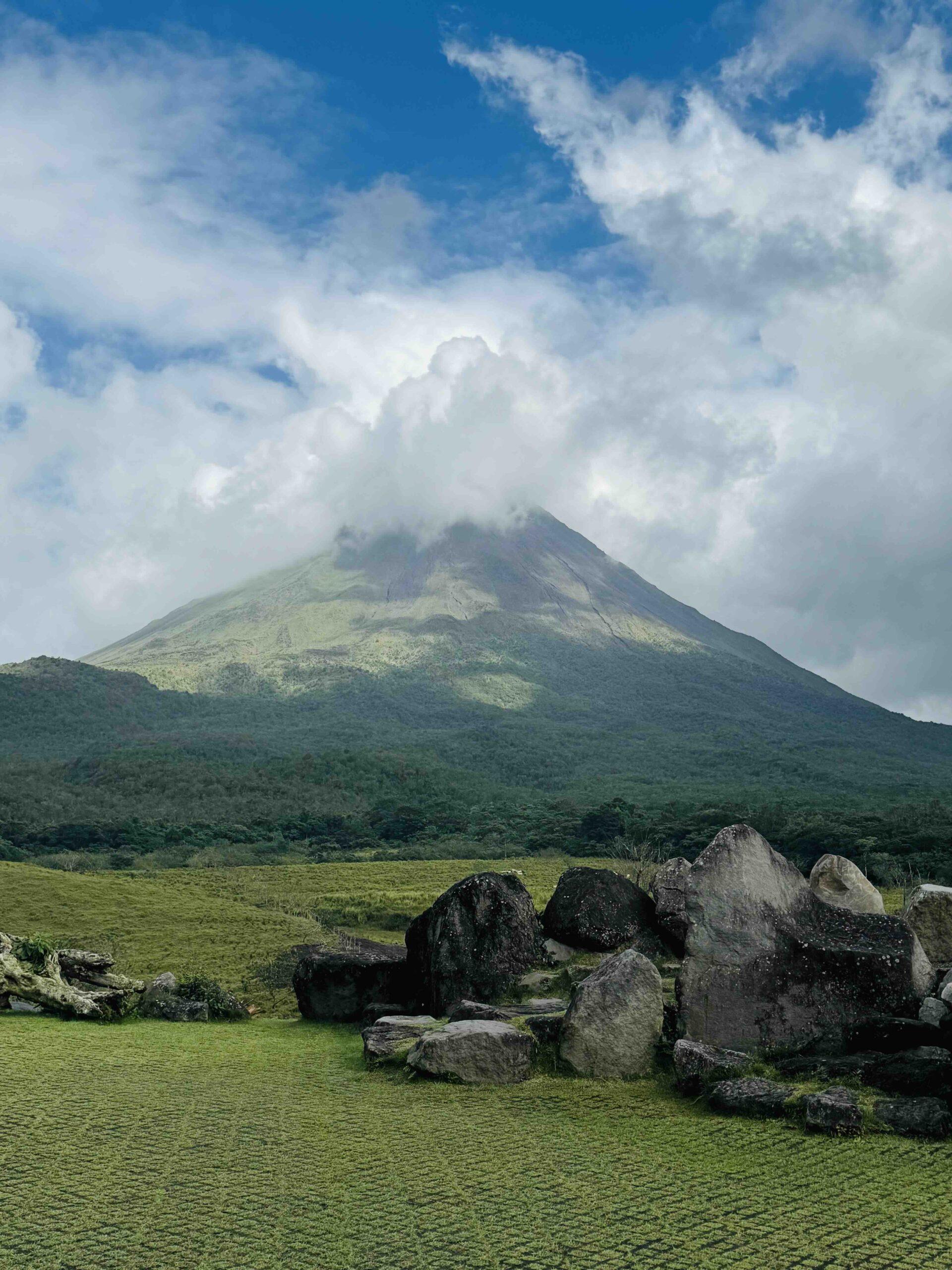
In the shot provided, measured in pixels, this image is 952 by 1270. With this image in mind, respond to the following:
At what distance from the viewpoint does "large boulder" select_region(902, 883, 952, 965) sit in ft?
38.4

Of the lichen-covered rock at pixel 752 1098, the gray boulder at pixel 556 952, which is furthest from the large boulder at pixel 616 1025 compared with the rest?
the gray boulder at pixel 556 952

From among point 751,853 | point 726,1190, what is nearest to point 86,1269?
point 726,1190

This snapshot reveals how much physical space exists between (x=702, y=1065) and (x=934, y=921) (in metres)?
4.89

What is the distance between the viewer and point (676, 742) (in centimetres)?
10806

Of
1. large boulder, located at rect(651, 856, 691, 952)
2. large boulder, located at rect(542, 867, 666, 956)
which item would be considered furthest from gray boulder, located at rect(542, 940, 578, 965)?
large boulder, located at rect(651, 856, 691, 952)

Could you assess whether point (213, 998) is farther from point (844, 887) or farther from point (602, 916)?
point (844, 887)

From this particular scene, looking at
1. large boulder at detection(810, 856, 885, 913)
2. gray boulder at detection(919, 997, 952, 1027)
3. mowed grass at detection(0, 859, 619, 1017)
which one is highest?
large boulder at detection(810, 856, 885, 913)

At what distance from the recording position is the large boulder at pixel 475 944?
12375 millimetres

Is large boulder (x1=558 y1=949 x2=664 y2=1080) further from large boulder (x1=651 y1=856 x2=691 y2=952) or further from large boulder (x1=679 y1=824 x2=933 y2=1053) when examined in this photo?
large boulder (x1=651 y1=856 x2=691 y2=952)

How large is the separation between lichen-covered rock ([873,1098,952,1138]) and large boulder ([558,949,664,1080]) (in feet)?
7.08

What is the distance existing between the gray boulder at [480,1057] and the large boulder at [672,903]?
4.60m

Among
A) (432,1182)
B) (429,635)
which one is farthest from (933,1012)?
(429,635)

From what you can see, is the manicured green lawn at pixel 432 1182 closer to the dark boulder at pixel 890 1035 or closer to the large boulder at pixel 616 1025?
the large boulder at pixel 616 1025

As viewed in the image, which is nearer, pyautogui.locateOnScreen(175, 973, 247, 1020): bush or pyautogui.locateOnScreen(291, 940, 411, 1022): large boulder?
pyautogui.locateOnScreen(291, 940, 411, 1022): large boulder
